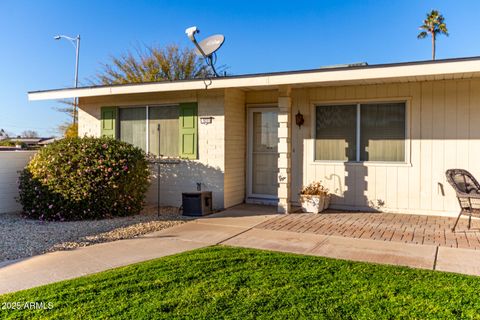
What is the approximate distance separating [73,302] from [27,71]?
19562 millimetres

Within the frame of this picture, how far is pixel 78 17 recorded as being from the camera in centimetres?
1761

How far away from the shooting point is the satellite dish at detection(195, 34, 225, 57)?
24.2ft

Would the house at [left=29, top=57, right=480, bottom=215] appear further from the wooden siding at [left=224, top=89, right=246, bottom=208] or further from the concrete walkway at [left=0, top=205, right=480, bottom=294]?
the concrete walkway at [left=0, top=205, right=480, bottom=294]

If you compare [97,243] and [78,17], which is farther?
[78,17]

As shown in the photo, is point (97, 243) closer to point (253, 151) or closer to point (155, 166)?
point (155, 166)

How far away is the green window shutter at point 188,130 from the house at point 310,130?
21mm

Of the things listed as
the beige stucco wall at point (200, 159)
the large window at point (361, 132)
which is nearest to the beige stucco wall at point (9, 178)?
the beige stucco wall at point (200, 159)

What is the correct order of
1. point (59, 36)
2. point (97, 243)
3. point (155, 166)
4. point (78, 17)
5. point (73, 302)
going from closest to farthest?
point (73, 302) → point (97, 243) → point (155, 166) → point (78, 17) → point (59, 36)

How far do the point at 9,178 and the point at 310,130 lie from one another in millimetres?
6055

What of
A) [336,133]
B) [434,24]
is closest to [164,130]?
[336,133]

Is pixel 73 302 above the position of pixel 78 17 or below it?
below

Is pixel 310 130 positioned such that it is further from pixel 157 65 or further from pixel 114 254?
pixel 157 65

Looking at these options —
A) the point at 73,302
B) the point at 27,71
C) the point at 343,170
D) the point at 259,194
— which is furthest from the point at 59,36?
the point at 73,302

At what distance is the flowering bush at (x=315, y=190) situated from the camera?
24.4 ft
